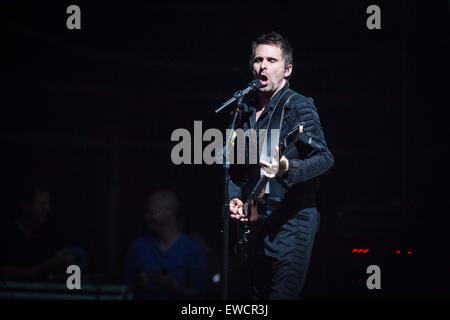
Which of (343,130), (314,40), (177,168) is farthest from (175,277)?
(314,40)

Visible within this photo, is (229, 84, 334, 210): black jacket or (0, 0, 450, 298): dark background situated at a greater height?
(0, 0, 450, 298): dark background

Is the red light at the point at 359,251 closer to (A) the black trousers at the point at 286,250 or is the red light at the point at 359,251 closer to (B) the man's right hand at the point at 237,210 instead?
(A) the black trousers at the point at 286,250

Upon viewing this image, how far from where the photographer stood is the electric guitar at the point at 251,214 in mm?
3420

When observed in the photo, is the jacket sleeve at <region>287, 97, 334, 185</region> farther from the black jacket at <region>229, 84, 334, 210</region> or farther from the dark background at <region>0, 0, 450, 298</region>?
the dark background at <region>0, 0, 450, 298</region>

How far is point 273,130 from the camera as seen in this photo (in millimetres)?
3533

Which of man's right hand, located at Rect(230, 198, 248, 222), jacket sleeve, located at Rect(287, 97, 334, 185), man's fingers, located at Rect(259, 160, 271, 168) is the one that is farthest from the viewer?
man's right hand, located at Rect(230, 198, 248, 222)

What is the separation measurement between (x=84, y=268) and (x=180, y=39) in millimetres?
1857

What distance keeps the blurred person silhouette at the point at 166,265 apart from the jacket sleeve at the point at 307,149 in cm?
136

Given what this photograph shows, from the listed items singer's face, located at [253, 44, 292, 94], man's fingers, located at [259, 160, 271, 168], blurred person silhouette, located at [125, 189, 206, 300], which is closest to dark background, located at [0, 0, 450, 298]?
blurred person silhouette, located at [125, 189, 206, 300]

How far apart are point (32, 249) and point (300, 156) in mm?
2101

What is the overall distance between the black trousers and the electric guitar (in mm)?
50

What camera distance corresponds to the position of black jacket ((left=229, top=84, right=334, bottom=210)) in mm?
3371

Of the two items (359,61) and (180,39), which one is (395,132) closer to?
(359,61)

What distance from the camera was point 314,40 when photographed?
5.27 m
